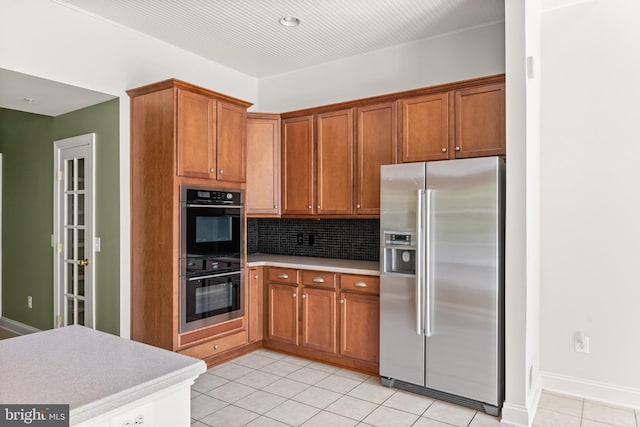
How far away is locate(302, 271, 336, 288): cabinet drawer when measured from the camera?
3.73 m

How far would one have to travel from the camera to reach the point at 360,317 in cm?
358

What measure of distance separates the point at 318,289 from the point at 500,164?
187cm

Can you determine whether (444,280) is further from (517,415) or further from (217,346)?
(217,346)

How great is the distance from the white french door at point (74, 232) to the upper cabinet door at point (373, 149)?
248cm

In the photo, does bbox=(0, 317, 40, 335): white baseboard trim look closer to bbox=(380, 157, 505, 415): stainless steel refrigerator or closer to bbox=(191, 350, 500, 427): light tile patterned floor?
bbox=(191, 350, 500, 427): light tile patterned floor

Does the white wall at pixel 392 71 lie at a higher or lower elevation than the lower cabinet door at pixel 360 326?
higher

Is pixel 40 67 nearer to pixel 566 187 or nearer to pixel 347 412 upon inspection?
pixel 347 412

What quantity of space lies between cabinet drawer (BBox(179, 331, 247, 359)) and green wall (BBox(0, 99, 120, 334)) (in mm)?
743

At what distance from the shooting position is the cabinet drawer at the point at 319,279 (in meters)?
3.73

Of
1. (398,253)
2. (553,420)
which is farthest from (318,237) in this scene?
(553,420)

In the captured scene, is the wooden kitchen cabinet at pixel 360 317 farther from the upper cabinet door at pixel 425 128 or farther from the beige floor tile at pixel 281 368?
the upper cabinet door at pixel 425 128

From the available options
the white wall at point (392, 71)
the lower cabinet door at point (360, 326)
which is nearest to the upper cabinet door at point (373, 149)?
the white wall at point (392, 71)

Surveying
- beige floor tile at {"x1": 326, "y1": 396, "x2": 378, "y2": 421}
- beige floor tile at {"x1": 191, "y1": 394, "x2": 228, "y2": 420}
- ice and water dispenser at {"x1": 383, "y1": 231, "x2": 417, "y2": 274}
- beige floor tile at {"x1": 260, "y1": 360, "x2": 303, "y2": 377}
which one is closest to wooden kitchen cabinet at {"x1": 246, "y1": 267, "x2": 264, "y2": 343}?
beige floor tile at {"x1": 260, "y1": 360, "x2": 303, "y2": 377}

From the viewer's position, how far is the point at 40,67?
3148mm
